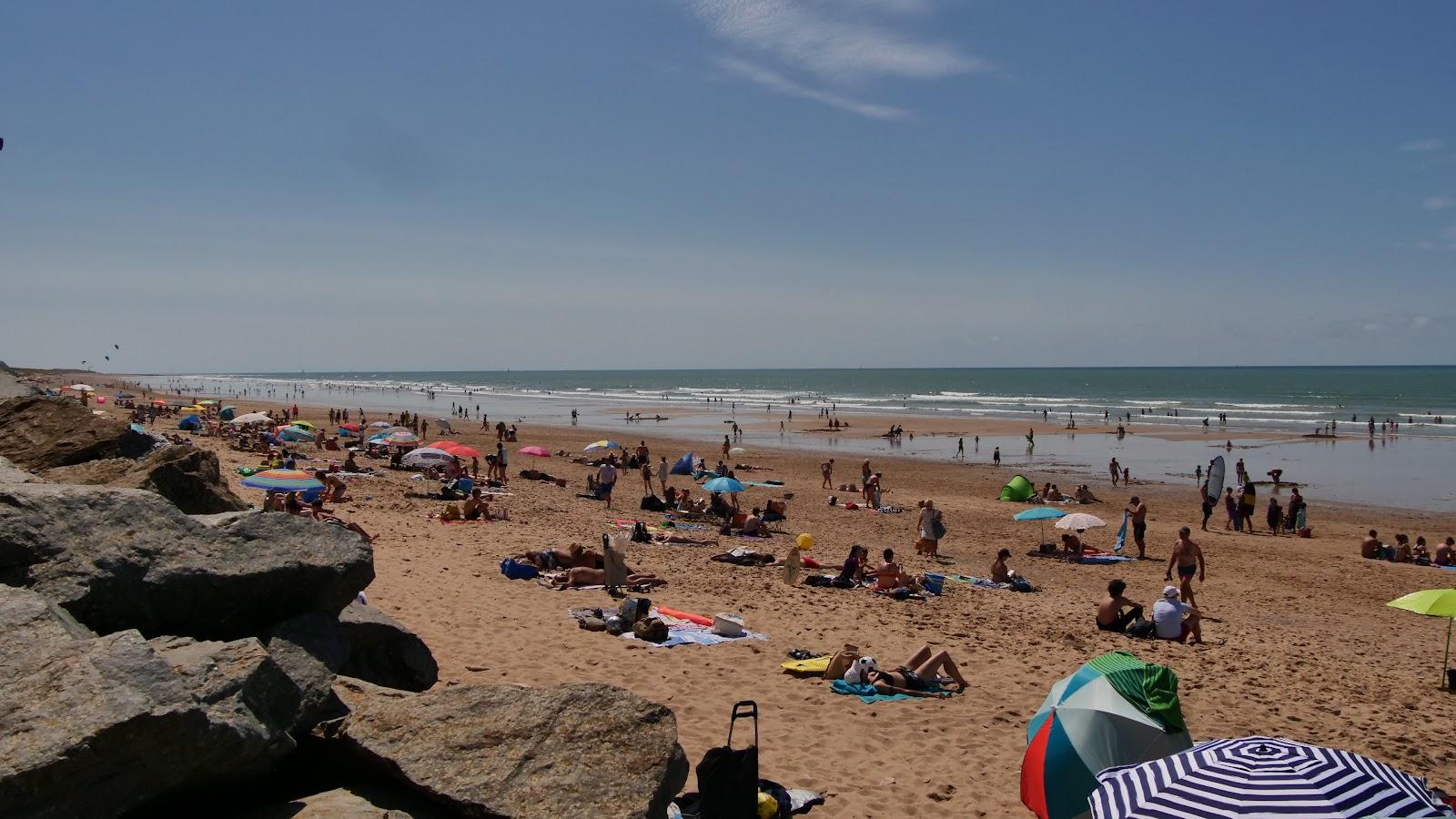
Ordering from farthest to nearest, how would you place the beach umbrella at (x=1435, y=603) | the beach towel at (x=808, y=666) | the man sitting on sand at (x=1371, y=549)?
the man sitting on sand at (x=1371, y=549), the beach umbrella at (x=1435, y=603), the beach towel at (x=808, y=666)

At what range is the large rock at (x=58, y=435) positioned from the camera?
7059 mm

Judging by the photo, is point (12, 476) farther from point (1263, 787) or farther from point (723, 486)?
point (723, 486)

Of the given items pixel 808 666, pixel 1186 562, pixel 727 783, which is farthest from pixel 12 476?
pixel 1186 562

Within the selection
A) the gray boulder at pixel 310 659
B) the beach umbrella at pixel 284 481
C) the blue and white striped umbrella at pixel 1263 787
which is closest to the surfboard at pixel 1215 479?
the blue and white striped umbrella at pixel 1263 787

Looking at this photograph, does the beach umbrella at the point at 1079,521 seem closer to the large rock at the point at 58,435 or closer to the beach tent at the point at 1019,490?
the beach tent at the point at 1019,490

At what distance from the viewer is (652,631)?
10188 millimetres

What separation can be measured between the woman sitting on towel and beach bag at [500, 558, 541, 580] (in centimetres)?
595

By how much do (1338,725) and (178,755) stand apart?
984 centimetres

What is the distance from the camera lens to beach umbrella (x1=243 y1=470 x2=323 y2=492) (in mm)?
16406

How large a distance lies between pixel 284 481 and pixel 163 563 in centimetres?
1303

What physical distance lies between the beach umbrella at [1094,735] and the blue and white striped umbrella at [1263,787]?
138 cm

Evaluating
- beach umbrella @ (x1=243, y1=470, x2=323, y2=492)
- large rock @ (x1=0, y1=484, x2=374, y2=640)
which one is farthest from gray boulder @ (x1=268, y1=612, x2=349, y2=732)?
beach umbrella @ (x1=243, y1=470, x2=323, y2=492)

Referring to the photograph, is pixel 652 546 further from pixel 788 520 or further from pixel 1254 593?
pixel 1254 593

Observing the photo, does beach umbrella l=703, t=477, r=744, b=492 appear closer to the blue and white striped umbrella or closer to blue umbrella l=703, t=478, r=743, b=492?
blue umbrella l=703, t=478, r=743, b=492
